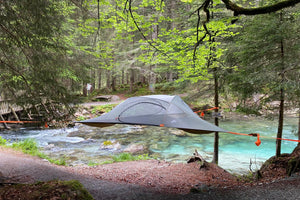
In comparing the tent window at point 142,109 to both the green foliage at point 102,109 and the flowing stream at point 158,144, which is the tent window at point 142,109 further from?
the green foliage at point 102,109

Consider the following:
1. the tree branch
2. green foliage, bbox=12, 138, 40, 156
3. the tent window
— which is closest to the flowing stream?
green foliage, bbox=12, 138, 40, 156

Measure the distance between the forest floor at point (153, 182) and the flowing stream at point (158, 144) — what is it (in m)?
1.69

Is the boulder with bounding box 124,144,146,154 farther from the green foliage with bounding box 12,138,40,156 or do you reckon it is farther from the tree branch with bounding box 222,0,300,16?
the tree branch with bounding box 222,0,300,16

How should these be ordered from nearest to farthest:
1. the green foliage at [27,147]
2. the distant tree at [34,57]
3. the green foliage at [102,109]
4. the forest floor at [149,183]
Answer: the forest floor at [149,183] < the distant tree at [34,57] < the green foliage at [27,147] < the green foliage at [102,109]

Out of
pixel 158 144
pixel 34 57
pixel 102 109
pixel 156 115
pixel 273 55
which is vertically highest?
pixel 273 55

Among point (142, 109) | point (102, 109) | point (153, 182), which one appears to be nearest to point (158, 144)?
point (153, 182)

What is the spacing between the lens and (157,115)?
12.2 feet

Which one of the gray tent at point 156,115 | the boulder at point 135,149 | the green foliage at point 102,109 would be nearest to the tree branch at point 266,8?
the gray tent at point 156,115

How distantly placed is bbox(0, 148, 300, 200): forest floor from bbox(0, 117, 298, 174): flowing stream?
1692 millimetres

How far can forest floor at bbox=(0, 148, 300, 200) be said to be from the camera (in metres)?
3.34

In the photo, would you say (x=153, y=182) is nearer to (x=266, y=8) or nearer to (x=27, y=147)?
(x=266, y=8)

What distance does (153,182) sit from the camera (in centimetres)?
448

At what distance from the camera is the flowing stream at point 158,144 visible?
24.3 ft

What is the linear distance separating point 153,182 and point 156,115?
1.70m
